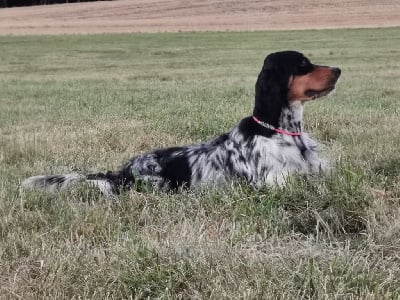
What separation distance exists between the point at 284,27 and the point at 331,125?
4465 centimetres

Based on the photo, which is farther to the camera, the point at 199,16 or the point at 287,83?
the point at 199,16

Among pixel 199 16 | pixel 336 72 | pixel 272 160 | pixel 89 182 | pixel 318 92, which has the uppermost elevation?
pixel 336 72

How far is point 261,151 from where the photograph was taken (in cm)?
527

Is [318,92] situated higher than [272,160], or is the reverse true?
[318,92]

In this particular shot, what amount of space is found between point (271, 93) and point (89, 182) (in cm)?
164

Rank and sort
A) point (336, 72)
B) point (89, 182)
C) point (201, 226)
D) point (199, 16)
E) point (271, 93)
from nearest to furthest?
1. point (201, 226)
2. point (89, 182)
3. point (271, 93)
4. point (336, 72)
5. point (199, 16)

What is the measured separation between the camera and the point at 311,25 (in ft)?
172

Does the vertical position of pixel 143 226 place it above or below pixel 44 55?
above

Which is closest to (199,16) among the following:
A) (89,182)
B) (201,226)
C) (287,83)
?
(287,83)

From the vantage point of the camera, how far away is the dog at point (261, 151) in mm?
5242

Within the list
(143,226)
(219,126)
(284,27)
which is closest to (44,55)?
(284,27)

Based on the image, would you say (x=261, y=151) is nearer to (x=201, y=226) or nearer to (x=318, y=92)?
(x=318, y=92)

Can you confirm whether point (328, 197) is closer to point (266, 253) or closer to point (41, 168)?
point (266, 253)

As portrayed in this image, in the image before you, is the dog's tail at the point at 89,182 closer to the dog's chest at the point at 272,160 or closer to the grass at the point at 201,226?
the grass at the point at 201,226
